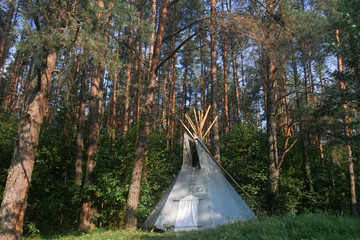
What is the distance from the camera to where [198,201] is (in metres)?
7.82

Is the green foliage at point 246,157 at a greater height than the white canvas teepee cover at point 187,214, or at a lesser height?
greater

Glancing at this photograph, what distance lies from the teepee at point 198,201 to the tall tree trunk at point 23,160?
375 cm

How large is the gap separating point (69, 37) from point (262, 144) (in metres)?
11.5

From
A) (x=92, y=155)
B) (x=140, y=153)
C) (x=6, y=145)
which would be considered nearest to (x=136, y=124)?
(x=92, y=155)

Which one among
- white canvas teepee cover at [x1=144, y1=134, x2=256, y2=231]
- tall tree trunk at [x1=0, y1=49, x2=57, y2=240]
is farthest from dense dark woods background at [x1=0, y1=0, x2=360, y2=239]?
white canvas teepee cover at [x1=144, y1=134, x2=256, y2=231]

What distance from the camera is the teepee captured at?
7.38 meters

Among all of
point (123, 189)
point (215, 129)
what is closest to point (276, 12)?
point (215, 129)

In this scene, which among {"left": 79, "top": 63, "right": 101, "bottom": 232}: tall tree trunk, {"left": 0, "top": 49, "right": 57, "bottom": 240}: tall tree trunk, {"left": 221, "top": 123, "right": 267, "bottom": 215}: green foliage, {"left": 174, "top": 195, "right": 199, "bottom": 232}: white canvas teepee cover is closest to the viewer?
{"left": 0, "top": 49, "right": 57, "bottom": 240}: tall tree trunk

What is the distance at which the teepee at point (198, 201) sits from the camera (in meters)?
7.38

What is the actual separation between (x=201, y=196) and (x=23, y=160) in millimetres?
5156

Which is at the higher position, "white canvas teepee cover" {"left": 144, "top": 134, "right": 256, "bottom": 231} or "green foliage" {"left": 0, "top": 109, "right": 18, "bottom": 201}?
"green foliage" {"left": 0, "top": 109, "right": 18, "bottom": 201}

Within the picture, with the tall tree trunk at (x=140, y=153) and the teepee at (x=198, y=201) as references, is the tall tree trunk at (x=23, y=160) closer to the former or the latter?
the tall tree trunk at (x=140, y=153)

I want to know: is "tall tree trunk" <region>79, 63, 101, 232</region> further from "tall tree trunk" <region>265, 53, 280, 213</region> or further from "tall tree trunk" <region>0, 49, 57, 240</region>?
"tall tree trunk" <region>265, 53, 280, 213</region>

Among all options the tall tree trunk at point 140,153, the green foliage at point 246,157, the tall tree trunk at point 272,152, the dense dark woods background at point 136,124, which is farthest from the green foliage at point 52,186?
the green foliage at point 246,157
